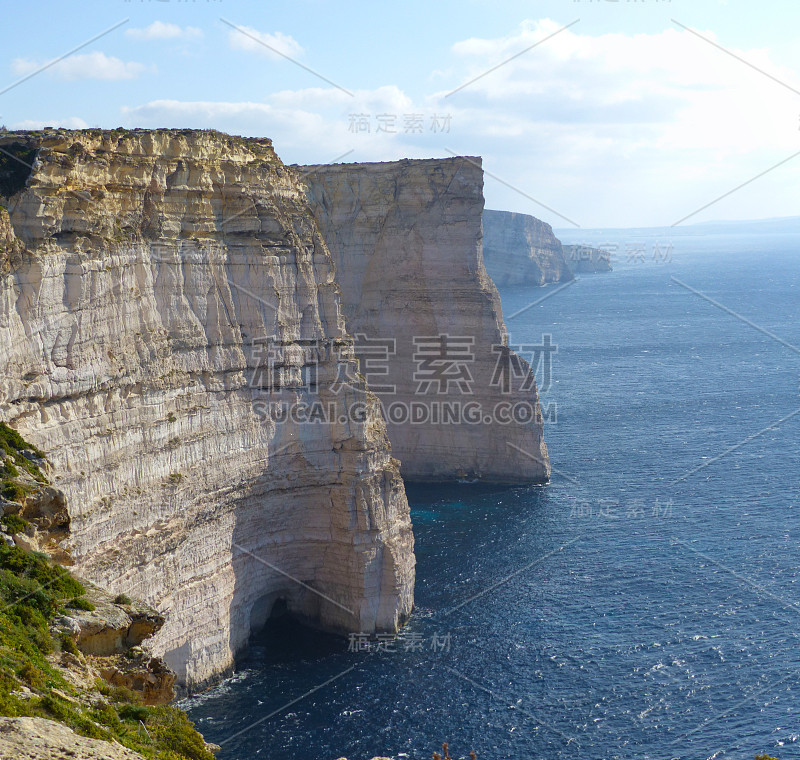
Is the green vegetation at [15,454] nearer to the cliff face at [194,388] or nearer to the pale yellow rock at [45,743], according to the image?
the cliff face at [194,388]

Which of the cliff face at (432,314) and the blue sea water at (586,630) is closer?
the blue sea water at (586,630)

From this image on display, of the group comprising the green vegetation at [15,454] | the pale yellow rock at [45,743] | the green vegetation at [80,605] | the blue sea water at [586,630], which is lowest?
the blue sea water at [586,630]

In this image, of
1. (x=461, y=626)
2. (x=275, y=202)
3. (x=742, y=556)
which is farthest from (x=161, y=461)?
(x=742, y=556)

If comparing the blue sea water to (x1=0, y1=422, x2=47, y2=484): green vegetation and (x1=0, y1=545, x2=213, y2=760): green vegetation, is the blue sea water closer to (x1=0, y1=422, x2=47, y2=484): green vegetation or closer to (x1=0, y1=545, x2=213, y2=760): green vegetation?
(x1=0, y1=422, x2=47, y2=484): green vegetation

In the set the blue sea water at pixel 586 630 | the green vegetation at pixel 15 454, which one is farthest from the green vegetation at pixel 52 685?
the blue sea water at pixel 586 630

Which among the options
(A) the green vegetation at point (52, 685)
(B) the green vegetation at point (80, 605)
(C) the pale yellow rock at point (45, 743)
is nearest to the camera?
(C) the pale yellow rock at point (45, 743)

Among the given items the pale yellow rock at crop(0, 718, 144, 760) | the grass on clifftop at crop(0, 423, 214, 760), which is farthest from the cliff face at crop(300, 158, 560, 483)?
the pale yellow rock at crop(0, 718, 144, 760)
